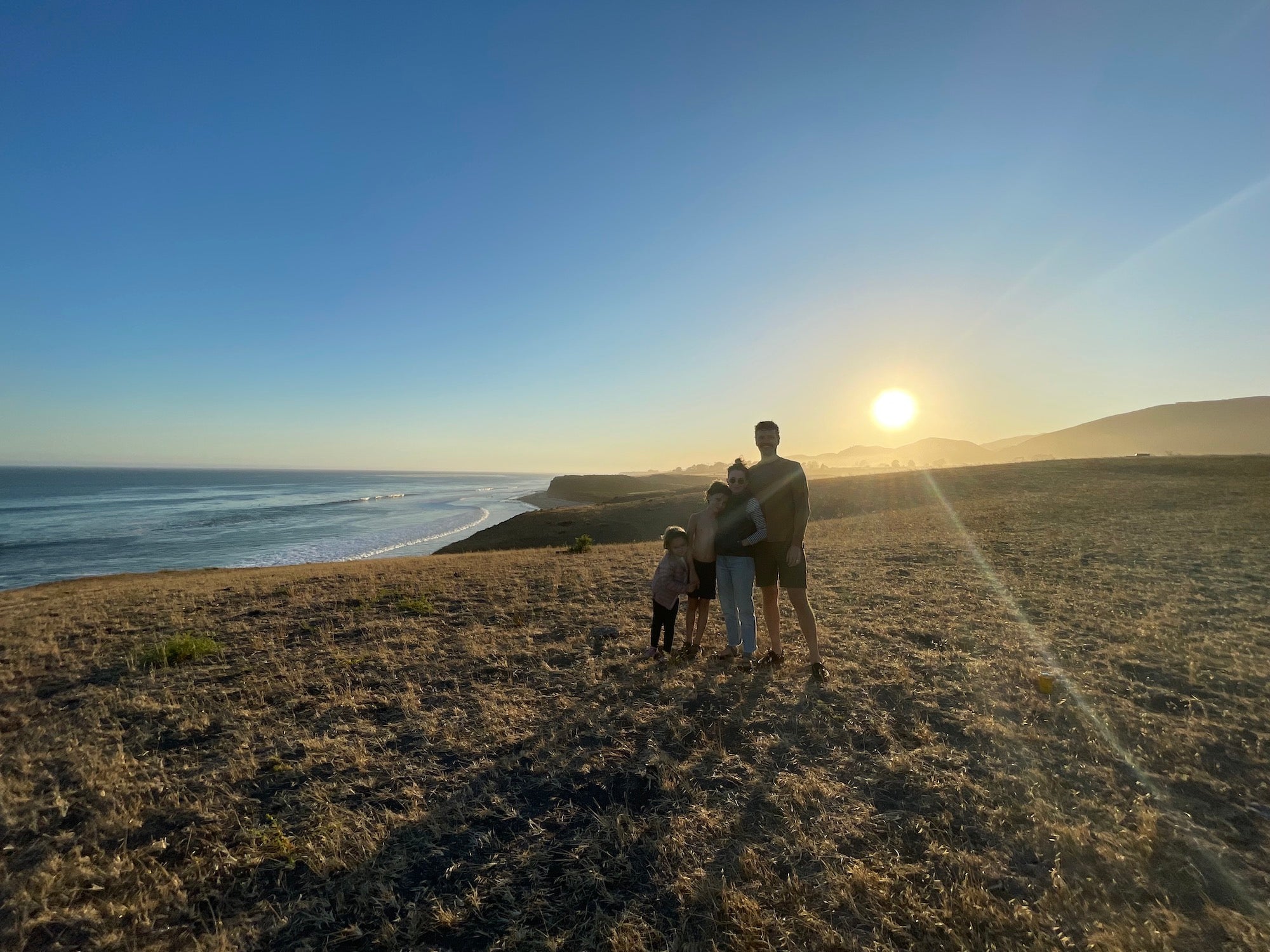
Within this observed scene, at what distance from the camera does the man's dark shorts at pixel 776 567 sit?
19.5 ft

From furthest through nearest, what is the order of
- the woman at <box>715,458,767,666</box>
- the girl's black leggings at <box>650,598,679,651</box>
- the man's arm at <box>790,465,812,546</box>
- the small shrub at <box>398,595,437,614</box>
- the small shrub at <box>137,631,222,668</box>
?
the small shrub at <box>398,595,437,614</box> < the small shrub at <box>137,631,222,668</box> < the girl's black leggings at <box>650,598,679,651</box> < the woman at <box>715,458,767,666</box> < the man's arm at <box>790,465,812,546</box>

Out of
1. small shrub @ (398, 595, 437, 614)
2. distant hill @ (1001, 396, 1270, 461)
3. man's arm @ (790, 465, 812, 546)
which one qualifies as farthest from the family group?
distant hill @ (1001, 396, 1270, 461)

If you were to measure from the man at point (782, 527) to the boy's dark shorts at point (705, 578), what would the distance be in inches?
26.6

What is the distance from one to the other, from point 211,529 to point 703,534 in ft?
204

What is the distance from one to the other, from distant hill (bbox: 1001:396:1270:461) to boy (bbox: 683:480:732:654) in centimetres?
17008

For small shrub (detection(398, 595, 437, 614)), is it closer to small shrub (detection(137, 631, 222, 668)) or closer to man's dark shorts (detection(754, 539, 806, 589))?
small shrub (detection(137, 631, 222, 668))

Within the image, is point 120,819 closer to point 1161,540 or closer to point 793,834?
point 793,834

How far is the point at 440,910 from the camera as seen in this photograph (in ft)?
10.0

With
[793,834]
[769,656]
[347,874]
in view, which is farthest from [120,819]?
[769,656]

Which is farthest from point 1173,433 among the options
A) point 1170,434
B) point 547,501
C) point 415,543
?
Result: point 415,543

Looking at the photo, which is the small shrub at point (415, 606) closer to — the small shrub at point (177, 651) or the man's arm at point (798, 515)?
the small shrub at point (177, 651)

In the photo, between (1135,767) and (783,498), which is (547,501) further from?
(1135,767)

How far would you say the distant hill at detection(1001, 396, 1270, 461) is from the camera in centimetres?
13662

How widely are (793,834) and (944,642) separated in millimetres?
5137
